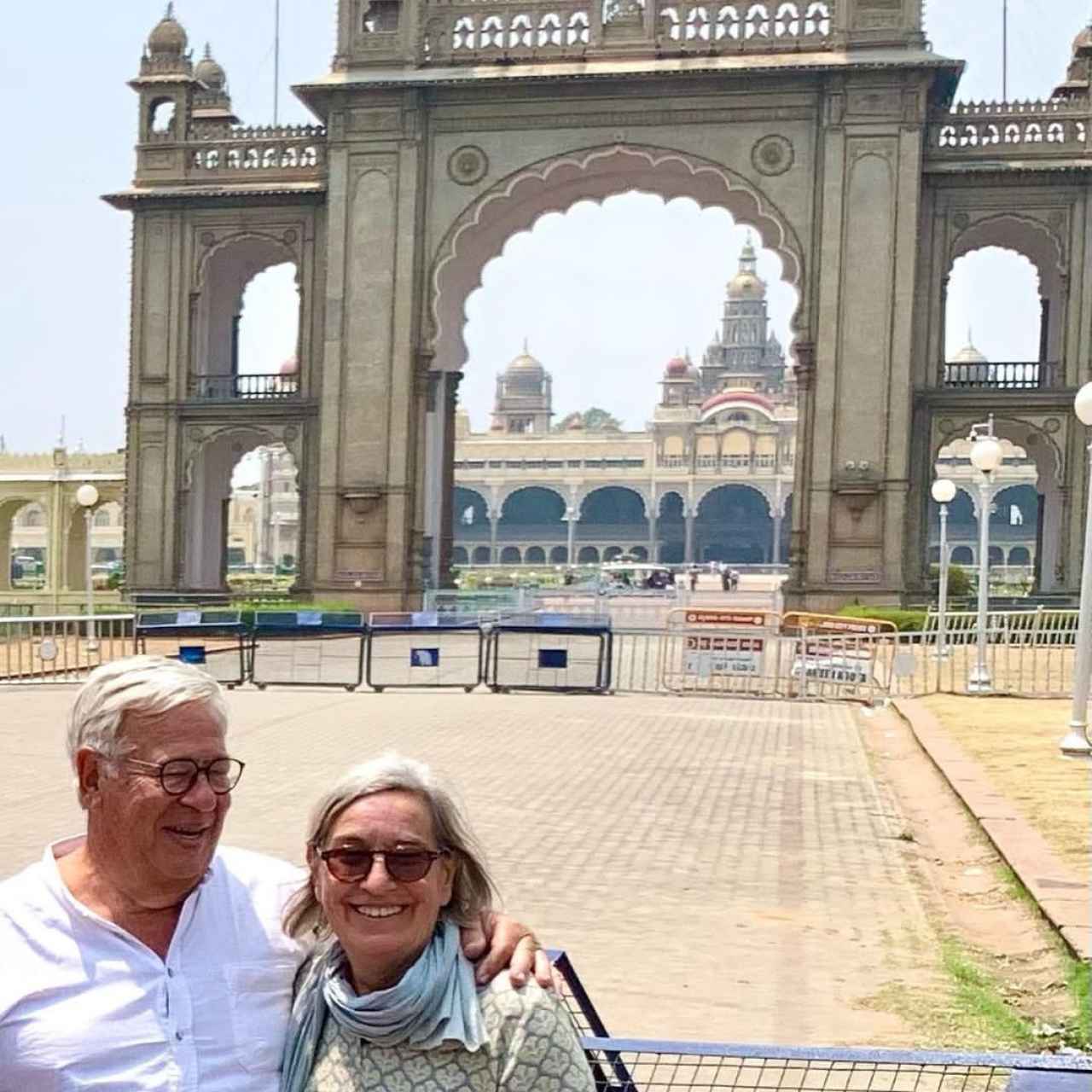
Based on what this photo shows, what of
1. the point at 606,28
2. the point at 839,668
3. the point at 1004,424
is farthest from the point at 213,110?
the point at 839,668

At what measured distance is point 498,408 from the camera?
14062 cm

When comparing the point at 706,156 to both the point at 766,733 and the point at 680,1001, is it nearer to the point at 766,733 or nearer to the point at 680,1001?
the point at 766,733

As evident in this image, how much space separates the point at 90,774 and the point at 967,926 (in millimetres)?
5815

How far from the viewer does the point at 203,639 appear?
2427cm

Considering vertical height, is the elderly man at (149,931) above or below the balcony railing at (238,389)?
below

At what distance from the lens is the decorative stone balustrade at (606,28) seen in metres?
31.1

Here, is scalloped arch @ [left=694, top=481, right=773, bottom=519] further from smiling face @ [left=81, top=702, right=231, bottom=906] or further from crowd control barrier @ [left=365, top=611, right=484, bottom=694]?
smiling face @ [left=81, top=702, right=231, bottom=906]

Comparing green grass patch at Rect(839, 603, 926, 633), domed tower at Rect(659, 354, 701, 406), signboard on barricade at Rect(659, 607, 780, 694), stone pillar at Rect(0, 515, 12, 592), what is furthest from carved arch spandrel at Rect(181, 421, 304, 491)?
domed tower at Rect(659, 354, 701, 406)

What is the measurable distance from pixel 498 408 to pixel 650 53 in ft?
360

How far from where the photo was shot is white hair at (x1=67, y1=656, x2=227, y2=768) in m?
2.84

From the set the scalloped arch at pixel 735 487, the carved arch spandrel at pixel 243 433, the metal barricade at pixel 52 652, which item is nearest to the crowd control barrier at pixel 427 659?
the metal barricade at pixel 52 652

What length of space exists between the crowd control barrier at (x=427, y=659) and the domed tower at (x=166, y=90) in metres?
14.0

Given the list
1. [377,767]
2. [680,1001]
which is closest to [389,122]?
[680,1001]

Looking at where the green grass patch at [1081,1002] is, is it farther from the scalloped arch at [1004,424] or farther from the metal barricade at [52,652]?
the scalloped arch at [1004,424]
